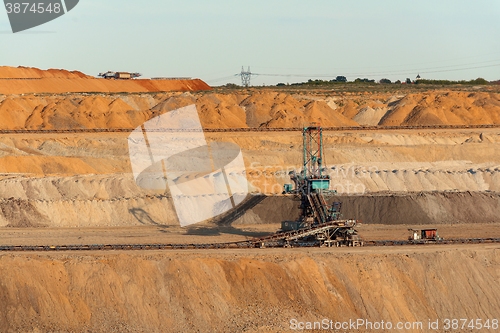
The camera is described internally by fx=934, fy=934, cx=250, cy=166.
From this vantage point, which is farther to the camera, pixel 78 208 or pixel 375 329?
pixel 78 208

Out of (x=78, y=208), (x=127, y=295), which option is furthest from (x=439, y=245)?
(x=78, y=208)

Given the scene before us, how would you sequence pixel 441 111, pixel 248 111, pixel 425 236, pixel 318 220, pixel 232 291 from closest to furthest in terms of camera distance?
pixel 232 291, pixel 318 220, pixel 425 236, pixel 248 111, pixel 441 111

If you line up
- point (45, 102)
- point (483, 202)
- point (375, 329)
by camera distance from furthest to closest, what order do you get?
1. point (45, 102)
2. point (483, 202)
3. point (375, 329)

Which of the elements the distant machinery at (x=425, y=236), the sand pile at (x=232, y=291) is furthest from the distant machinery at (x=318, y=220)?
A: the sand pile at (x=232, y=291)

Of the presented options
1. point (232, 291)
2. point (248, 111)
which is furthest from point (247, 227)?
point (248, 111)

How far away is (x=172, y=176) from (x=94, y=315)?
39213 mm

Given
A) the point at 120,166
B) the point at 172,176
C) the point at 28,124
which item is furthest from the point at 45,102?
the point at 172,176

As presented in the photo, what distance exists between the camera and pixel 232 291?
47.0m

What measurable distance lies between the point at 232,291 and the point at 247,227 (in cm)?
2348

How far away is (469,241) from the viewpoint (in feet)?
200

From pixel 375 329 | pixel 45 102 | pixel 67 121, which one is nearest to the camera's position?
pixel 375 329

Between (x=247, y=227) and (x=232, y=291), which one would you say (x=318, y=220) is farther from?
(x=232, y=291)

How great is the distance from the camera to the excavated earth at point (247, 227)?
152 feet

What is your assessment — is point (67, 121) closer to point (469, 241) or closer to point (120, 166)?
point (120, 166)
